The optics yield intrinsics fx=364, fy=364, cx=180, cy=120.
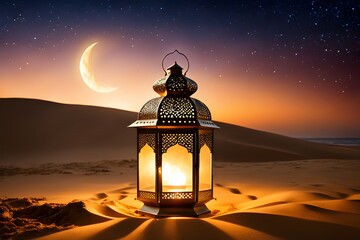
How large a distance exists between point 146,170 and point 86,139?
65.4ft

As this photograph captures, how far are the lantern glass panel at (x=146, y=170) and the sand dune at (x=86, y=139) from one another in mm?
13649

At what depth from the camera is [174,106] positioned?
4762 millimetres

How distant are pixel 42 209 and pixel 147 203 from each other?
1.43m

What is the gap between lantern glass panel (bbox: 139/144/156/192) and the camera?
17.2ft

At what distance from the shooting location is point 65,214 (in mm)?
4496

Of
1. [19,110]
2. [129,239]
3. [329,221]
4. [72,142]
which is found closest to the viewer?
[129,239]

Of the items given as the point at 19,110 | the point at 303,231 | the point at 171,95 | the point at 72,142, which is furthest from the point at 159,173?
the point at 19,110

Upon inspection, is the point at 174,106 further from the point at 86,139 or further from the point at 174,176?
the point at 86,139

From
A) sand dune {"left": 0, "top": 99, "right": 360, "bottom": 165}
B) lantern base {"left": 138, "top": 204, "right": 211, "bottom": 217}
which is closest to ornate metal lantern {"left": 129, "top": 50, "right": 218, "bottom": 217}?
lantern base {"left": 138, "top": 204, "right": 211, "bottom": 217}

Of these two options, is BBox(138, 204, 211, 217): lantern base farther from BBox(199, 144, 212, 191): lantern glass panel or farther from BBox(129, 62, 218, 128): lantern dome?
BBox(129, 62, 218, 128): lantern dome

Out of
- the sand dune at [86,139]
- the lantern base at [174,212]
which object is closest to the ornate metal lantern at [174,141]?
the lantern base at [174,212]

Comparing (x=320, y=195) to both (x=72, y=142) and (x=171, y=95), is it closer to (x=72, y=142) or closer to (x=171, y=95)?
(x=171, y=95)

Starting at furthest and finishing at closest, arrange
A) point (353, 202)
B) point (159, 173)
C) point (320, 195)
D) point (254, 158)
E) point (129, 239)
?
point (254, 158) < point (320, 195) < point (159, 173) < point (353, 202) < point (129, 239)

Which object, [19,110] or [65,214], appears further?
[19,110]
